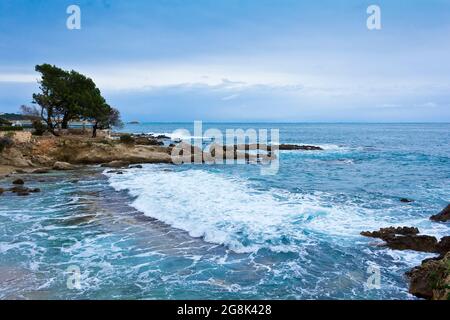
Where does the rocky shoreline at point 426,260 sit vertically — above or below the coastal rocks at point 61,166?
below

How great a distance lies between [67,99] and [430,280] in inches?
1743

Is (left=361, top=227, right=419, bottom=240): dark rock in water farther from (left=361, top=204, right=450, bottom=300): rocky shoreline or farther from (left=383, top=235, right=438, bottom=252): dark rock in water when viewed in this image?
(left=383, top=235, right=438, bottom=252): dark rock in water

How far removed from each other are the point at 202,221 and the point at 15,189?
13.1 m

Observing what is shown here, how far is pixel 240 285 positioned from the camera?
944cm

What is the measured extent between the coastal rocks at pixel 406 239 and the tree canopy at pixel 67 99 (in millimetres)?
40119

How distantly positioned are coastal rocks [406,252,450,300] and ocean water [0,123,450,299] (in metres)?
0.34

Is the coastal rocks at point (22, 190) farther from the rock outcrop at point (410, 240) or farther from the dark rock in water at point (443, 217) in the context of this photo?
the dark rock in water at point (443, 217)

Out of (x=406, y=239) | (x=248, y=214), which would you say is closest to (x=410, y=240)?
(x=406, y=239)

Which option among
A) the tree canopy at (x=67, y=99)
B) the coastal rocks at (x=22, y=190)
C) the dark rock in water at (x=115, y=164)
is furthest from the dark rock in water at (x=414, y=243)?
the tree canopy at (x=67, y=99)

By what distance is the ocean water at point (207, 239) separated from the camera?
9.38 meters

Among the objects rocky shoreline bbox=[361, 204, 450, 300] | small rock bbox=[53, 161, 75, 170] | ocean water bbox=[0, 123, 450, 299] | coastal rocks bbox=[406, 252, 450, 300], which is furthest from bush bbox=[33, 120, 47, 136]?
coastal rocks bbox=[406, 252, 450, 300]

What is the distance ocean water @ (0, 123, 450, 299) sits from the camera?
9.38 metres
